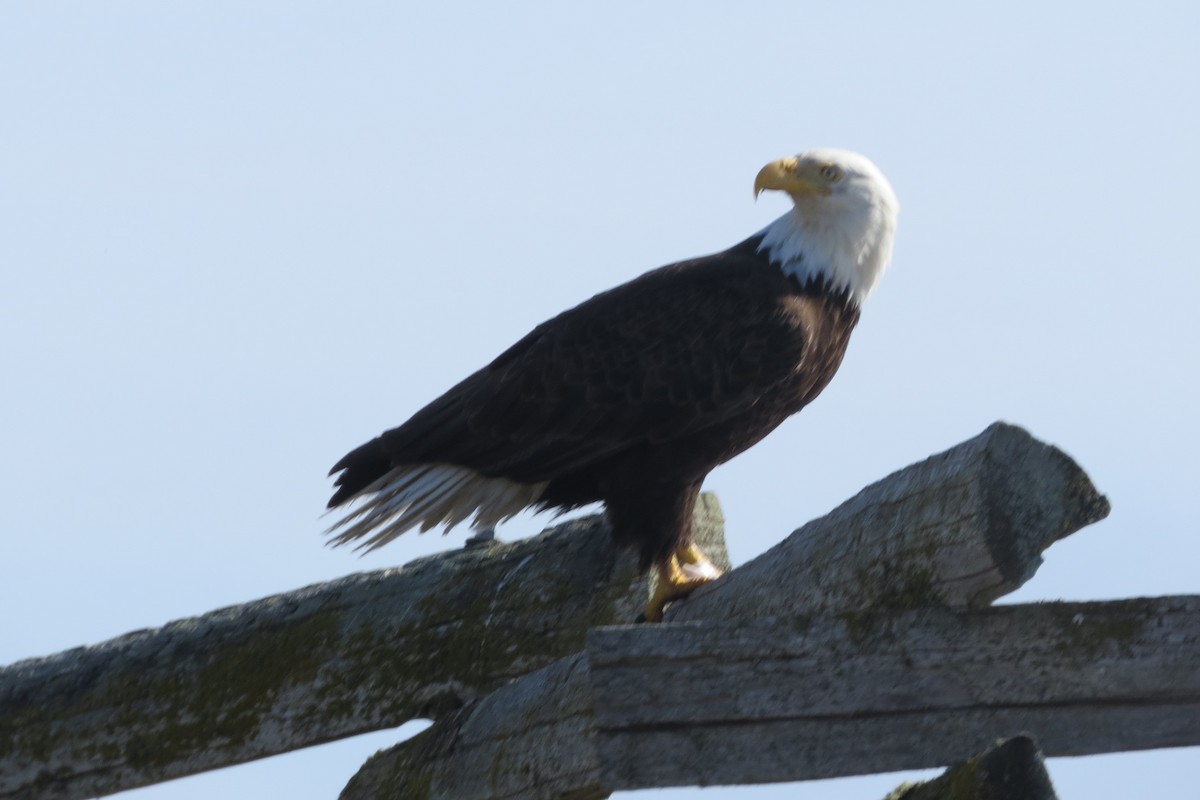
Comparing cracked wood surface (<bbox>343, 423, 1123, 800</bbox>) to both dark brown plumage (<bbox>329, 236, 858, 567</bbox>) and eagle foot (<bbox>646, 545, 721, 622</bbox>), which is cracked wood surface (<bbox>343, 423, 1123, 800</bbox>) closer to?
eagle foot (<bbox>646, 545, 721, 622</bbox>)

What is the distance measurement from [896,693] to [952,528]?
1.12 ft

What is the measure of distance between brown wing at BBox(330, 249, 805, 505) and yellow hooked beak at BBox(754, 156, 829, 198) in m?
0.34

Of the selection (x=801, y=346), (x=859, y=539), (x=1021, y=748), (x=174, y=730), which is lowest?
(x=1021, y=748)

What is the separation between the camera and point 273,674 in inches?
186

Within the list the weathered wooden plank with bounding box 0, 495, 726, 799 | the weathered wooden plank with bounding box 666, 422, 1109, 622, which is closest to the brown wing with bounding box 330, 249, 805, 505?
the weathered wooden plank with bounding box 0, 495, 726, 799

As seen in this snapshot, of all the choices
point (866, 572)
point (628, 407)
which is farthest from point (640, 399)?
point (866, 572)

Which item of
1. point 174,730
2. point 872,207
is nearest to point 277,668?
point 174,730

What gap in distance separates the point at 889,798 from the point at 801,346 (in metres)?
2.43

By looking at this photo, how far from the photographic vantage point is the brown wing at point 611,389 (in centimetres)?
587

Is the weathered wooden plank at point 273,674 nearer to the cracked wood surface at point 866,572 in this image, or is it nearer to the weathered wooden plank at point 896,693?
the cracked wood surface at point 866,572

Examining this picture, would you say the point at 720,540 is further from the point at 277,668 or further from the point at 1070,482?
the point at 1070,482

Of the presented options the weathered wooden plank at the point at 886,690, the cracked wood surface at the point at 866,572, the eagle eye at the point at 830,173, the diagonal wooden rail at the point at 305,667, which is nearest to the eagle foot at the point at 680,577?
the diagonal wooden rail at the point at 305,667

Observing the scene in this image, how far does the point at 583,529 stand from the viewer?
5188 mm

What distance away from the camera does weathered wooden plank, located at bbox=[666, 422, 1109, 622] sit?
3537 millimetres
